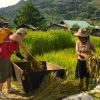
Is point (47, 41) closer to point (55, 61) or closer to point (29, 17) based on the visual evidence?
point (55, 61)

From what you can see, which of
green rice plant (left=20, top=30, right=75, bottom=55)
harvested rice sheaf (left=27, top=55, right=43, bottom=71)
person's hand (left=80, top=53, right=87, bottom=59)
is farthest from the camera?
green rice plant (left=20, top=30, right=75, bottom=55)

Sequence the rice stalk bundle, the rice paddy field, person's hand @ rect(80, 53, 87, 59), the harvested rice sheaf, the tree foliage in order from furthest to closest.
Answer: the tree foliage
the harvested rice sheaf
person's hand @ rect(80, 53, 87, 59)
the rice stalk bundle
the rice paddy field

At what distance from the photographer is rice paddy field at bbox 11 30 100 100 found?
5.30 metres

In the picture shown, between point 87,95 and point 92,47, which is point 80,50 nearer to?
point 92,47

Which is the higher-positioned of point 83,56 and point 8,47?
point 8,47

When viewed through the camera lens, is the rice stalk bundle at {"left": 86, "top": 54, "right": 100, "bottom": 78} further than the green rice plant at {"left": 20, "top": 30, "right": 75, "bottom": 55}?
No

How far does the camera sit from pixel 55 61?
8.94 meters

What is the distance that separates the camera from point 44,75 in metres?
5.80

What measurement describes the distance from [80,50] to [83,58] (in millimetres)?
188

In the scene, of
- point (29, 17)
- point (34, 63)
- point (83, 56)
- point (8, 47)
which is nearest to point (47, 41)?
point (34, 63)

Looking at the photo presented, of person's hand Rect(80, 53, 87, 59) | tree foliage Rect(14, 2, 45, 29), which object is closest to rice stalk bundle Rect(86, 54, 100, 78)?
person's hand Rect(80, 53, 87, 59)

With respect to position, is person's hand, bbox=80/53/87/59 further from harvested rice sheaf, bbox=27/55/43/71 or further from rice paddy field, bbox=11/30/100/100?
harvested rice sheaf, bbox=27/55/43/71

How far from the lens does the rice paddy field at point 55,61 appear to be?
17.4 feet

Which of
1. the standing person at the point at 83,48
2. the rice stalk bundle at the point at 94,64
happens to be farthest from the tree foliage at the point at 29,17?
the rice stalk bundle at the point at 94,64
